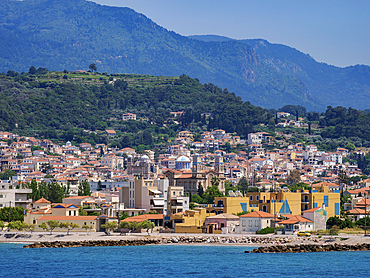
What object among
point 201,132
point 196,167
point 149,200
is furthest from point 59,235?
point 201,132

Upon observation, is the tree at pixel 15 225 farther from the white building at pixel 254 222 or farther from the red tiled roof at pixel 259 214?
the red tiled roof at pixel 259 214

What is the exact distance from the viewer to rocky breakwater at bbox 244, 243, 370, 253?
176 feet

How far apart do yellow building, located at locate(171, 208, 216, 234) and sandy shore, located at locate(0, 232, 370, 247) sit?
2.68 metres

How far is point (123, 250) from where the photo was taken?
55.8 m

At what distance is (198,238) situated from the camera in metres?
60.1

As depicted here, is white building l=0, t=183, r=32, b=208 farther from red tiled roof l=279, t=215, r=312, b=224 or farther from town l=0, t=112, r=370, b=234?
red tiled roof l=279, t=215, r=312, b=224

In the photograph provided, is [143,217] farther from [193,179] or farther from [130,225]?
[193,179]

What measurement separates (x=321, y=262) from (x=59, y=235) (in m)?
25.1

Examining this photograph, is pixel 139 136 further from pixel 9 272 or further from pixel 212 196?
pixel 9 272

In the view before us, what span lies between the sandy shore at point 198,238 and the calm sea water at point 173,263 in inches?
78.7

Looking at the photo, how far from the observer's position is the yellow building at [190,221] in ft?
214

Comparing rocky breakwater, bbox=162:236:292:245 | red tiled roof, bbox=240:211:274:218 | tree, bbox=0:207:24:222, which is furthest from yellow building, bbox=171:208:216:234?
tree, bbox=0:207:24:222

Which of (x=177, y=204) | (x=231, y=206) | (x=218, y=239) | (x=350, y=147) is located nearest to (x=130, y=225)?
(x=218, y=239)

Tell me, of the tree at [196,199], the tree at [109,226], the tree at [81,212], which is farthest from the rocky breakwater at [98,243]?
the tree at [196,199]
